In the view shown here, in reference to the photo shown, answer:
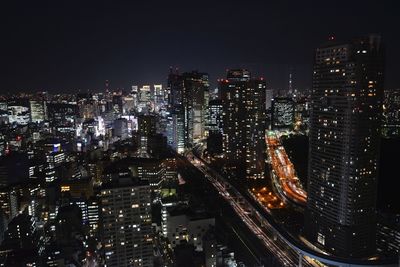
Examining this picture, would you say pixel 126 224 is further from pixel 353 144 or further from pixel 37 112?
pixel 37 112

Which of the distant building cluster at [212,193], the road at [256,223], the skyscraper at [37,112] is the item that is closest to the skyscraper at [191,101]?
the distant building cluster at [212,193]

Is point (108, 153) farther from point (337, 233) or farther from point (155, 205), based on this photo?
point (337, 233)

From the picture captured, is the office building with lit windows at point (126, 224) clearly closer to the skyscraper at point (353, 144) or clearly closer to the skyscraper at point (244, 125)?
the skyscraper at point (353, 144)

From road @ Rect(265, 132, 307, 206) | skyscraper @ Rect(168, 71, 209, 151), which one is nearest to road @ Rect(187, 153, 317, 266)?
road @ Rect(265, 132, 307, 206)

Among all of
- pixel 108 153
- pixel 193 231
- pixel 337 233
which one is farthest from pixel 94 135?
pixel 337 233

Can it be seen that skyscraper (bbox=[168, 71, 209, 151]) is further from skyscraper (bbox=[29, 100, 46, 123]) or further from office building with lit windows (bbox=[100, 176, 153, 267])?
office building with lit windows (bbox=[100, 176, 153, 267])

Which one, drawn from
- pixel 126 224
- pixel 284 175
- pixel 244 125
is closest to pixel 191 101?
pixel 244 125
